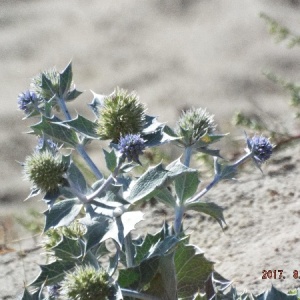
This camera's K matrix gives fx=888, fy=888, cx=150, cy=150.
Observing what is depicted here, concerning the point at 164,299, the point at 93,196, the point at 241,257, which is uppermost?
the point at 241,257

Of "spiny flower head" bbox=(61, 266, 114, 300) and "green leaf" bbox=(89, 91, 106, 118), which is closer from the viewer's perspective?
"spiny flower head" bbox=(61, 266, 114, 300)

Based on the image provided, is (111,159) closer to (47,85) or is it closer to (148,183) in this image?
(148,183)

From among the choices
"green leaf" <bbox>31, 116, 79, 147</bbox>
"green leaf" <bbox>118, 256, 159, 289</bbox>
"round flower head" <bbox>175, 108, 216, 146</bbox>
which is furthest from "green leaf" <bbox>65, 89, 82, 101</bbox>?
"green leaf" <bbox>118, 256, 159, 289</bbox>

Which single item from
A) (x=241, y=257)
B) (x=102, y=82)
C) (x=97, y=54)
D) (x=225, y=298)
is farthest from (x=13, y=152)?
(x=225, y=298)

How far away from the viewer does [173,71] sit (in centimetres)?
587

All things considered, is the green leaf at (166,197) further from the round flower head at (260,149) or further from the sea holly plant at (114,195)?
the round flower head at (260,149)

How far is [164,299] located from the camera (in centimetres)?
215

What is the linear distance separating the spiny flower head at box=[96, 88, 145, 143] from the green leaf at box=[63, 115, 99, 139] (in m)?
0.02

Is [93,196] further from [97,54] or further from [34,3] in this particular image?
[34,3]

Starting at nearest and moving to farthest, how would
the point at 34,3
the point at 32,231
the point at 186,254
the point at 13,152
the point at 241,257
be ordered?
1. the point at 186,254
2. the point at 241,257
3. the point at 32,231
4. the point at 13,152
5. the point at 34,3

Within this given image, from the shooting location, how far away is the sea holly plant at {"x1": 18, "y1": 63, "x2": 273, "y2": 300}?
2.03 m

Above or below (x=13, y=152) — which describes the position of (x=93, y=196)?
below

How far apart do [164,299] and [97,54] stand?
415 centimetres

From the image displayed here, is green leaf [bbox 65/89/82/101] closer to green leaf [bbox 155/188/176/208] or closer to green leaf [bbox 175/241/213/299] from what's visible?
green leaf [bbox 155/188/176/208]
